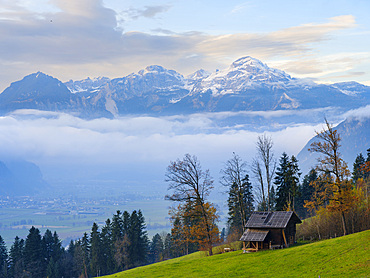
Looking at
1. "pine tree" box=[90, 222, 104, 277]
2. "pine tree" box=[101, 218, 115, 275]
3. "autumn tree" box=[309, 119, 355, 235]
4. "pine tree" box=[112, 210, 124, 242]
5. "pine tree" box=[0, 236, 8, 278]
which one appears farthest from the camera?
"pine tree" box=[90, 222, 104, 277]

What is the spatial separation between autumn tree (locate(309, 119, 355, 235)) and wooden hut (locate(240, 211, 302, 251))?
5.73 meters

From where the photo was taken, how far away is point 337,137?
49.1 m

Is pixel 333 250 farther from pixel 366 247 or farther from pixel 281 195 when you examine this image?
pixel 281 195

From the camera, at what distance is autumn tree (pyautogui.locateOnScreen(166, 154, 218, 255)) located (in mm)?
53656

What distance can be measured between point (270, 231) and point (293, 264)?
40.4 ft

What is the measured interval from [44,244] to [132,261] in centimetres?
2143

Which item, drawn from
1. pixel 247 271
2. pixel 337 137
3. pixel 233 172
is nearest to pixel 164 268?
pixel 247 271

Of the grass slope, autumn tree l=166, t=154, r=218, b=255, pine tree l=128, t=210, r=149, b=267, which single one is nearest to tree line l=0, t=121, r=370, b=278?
autumn tree l=166, t=154, r=218, b=255

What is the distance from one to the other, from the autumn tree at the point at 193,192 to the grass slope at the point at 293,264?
6.81 meters

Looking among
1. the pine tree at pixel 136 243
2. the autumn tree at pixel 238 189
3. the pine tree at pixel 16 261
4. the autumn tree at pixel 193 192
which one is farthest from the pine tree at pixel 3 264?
the autumn tree at pixel 193 192

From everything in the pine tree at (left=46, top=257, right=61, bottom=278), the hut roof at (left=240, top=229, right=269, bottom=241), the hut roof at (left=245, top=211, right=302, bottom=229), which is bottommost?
the pine tree at (left=46, top=257, right=61, bottom=278)

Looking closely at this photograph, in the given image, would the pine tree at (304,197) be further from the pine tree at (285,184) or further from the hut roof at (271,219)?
the hut roof at (271,219)

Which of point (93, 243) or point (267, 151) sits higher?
point (267, 151)

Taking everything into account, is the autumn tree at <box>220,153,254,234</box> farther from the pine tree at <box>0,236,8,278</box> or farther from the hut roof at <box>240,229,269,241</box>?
the pine tree at <box>0,236,8,278</box>
